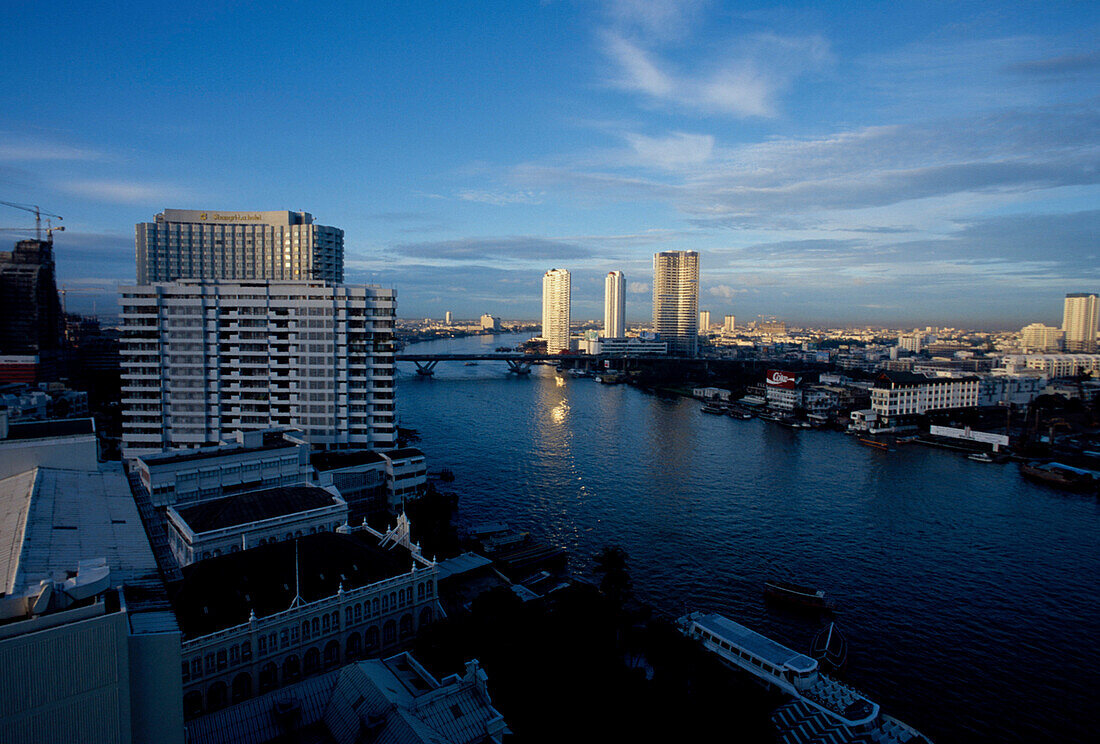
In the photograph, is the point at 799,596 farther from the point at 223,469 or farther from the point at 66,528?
the point at 223,469

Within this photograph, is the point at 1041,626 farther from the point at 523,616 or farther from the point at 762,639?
the point at 523,616

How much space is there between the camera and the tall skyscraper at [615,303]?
145m

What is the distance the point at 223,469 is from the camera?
20797 millimetres

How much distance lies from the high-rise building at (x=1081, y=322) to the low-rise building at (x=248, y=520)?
143m

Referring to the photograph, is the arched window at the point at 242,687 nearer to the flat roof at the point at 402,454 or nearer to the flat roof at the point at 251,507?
the flat roof at the point at 251,507

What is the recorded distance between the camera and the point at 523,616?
14.5 meters

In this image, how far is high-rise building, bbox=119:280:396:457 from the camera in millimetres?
27578

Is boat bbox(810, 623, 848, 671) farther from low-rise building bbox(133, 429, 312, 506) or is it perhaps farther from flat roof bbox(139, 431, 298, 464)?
flat roof bbox(139, 431, 298, 464)

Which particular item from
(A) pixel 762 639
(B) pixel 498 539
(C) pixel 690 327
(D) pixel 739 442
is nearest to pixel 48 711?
(A) pixel 762 639

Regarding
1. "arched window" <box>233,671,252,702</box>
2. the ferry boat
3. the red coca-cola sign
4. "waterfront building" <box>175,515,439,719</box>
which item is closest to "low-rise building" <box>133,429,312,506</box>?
"waterfront building" <box>175,515,439,719</box>

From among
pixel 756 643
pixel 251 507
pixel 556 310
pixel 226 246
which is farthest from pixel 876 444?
pixel 556 310

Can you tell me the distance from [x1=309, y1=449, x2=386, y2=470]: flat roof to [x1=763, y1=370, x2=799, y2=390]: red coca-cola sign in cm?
4292

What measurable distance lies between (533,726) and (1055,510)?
29.2 meters

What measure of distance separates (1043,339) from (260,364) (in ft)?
468
